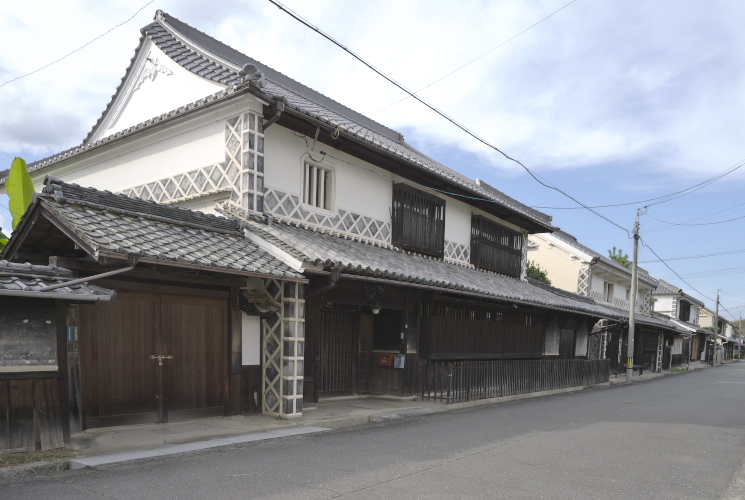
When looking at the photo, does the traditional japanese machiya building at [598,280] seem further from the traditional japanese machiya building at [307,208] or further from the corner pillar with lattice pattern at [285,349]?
the corner pillar with lattice pattern at [285,349]

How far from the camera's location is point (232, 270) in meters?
8.34

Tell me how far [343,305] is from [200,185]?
4.50 m

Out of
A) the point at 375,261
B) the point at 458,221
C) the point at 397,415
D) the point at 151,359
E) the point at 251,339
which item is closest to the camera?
the point at 151,359

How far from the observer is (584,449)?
8555 millimetres

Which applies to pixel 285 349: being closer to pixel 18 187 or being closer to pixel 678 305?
pixel 18 187

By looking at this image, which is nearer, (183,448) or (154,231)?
(183,448)

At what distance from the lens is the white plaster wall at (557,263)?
29961 mm

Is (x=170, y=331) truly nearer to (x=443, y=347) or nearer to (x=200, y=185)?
(x=200, y=185)

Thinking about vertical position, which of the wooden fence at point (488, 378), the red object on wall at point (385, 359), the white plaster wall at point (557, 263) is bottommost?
the wooden fence at point (488, 378)

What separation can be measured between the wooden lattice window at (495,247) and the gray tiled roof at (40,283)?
14.0 meters

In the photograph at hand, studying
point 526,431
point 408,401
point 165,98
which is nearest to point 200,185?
point 165,98

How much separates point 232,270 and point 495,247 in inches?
543

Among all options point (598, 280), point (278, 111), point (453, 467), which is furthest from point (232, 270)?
point (598, 280)

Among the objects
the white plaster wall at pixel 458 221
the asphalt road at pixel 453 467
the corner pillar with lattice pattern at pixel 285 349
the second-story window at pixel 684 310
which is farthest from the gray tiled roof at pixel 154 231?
the second-story window at pixel 684 310
